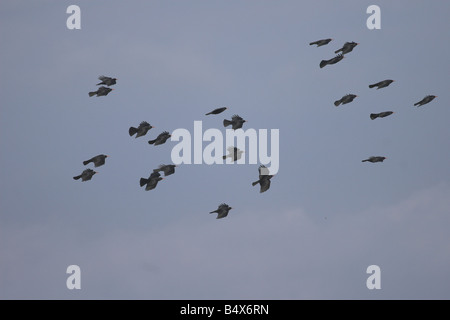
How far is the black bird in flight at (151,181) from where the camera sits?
14150 cm

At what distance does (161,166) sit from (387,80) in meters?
23.4

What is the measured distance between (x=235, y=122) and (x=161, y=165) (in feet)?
27.8

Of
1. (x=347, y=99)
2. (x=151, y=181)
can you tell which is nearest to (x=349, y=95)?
(x=347, y=99)

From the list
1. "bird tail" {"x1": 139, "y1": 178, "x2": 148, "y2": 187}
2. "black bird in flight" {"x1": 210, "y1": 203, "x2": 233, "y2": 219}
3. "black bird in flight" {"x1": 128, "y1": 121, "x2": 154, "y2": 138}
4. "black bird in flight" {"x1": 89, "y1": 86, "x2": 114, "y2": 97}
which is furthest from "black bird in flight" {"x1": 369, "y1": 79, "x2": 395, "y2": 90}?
"black bird in flight" {"x1": 89, "y1": 86, "x2": 114, "y2": 97}

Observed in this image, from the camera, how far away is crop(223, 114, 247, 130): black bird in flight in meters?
141

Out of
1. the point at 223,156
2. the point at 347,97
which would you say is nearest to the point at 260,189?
the point at 223,156

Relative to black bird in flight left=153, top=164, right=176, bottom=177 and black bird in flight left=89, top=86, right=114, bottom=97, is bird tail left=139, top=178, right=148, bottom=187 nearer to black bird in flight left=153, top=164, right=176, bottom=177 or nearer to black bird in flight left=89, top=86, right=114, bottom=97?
black bird in flight left=153, top=164, right=176, bottom=177

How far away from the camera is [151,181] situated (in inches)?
5605

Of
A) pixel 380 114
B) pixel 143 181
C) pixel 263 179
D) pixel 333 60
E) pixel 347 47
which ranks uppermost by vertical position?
pixel 347 47

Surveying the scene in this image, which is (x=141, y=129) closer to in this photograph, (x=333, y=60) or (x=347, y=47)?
(x=333, y=60)

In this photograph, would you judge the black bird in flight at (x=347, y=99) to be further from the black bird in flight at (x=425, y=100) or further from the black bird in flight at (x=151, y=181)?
the black bird in flight at (x=151, y=181)

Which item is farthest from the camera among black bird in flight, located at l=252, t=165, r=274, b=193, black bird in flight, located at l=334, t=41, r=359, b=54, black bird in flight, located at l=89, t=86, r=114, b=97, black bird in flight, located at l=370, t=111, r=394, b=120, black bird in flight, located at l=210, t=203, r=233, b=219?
black bird in flight, located at l=370, t=111, r=394, b=120

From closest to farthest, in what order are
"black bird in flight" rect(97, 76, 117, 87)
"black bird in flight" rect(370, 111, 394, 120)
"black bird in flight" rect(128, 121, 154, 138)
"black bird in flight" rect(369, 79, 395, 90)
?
1. "black bird in flight" rect(97, 76, 117, 87)
2. "black bird in flight" rect(128, 121, 154, 138)
3. "black bird in flight" rect(370, 111, 394, 120)
4. "black bird in flight" rect(369, 79, 395, 90)

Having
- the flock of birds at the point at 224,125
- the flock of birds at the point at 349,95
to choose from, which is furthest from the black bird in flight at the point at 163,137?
the flock of birds at the point at 349,95
